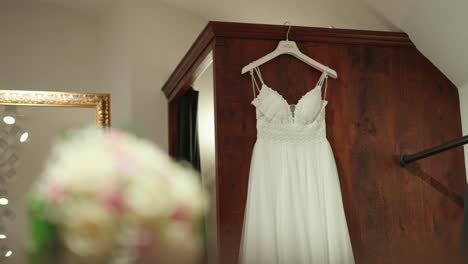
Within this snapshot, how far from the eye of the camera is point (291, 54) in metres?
2.12

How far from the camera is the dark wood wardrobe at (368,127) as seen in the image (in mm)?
2041

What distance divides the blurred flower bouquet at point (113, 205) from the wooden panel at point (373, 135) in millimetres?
1324

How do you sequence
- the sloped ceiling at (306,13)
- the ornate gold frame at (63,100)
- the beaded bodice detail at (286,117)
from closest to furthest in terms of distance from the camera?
1. the beaded bodice detail at (286,117)
2. the sloped ceiling at (306,13)
3. the ornate gold frame at (63,100)

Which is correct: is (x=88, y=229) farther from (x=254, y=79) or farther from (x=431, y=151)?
(x=431, y=151)

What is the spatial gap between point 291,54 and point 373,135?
407 millimetres

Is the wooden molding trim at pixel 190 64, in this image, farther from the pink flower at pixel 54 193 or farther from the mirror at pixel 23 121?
the pink flower at pixel 54 193

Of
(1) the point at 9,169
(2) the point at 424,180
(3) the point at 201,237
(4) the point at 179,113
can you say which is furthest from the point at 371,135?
(3) the point at 201,237

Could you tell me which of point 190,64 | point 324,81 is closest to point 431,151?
point 324,81

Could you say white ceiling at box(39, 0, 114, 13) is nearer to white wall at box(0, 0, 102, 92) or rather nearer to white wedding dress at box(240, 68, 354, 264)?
white wall at box(0, 0, 102, 92)

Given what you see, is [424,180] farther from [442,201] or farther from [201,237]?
[201,237]

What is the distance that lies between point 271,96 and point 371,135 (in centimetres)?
41

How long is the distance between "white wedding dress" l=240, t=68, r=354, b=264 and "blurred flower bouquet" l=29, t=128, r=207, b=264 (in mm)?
1283

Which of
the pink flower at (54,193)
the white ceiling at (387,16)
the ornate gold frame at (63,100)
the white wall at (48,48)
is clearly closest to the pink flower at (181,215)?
the pink flower at (54,193)

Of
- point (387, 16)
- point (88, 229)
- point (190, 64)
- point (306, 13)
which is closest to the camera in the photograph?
point (88, 229)
